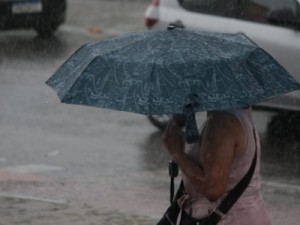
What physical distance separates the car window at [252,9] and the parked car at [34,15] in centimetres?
514

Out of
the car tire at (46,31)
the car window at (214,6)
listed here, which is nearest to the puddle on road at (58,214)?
the car window at (214,6)

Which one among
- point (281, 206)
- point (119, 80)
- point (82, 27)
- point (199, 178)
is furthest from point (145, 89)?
point (82, 27)

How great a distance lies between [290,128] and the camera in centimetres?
1234

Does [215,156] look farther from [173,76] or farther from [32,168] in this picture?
[32,168]

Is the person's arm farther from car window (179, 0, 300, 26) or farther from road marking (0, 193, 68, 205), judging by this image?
car window (179, 0, 300, 26)

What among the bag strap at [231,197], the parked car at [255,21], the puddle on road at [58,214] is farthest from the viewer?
the parked car at [255,21]

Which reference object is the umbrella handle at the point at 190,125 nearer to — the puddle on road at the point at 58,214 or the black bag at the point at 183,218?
the black bag at the point at 183,218

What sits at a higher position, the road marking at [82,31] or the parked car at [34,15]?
the parked car at [34,15]

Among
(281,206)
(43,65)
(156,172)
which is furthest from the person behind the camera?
(43,65)

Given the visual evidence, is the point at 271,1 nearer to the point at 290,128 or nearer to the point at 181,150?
the point at 290,128

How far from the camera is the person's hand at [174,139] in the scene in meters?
4.93

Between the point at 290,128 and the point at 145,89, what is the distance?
7.83 m

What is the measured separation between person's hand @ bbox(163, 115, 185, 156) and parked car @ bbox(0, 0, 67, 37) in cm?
1241

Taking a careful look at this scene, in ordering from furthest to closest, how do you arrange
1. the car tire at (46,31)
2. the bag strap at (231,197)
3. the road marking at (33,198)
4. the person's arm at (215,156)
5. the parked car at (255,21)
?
the car tire at (46,31) → the parked car at (255,21) → the road marking at (33,198) → the bag strap at (231,197) → the person's arm at (215,156)
